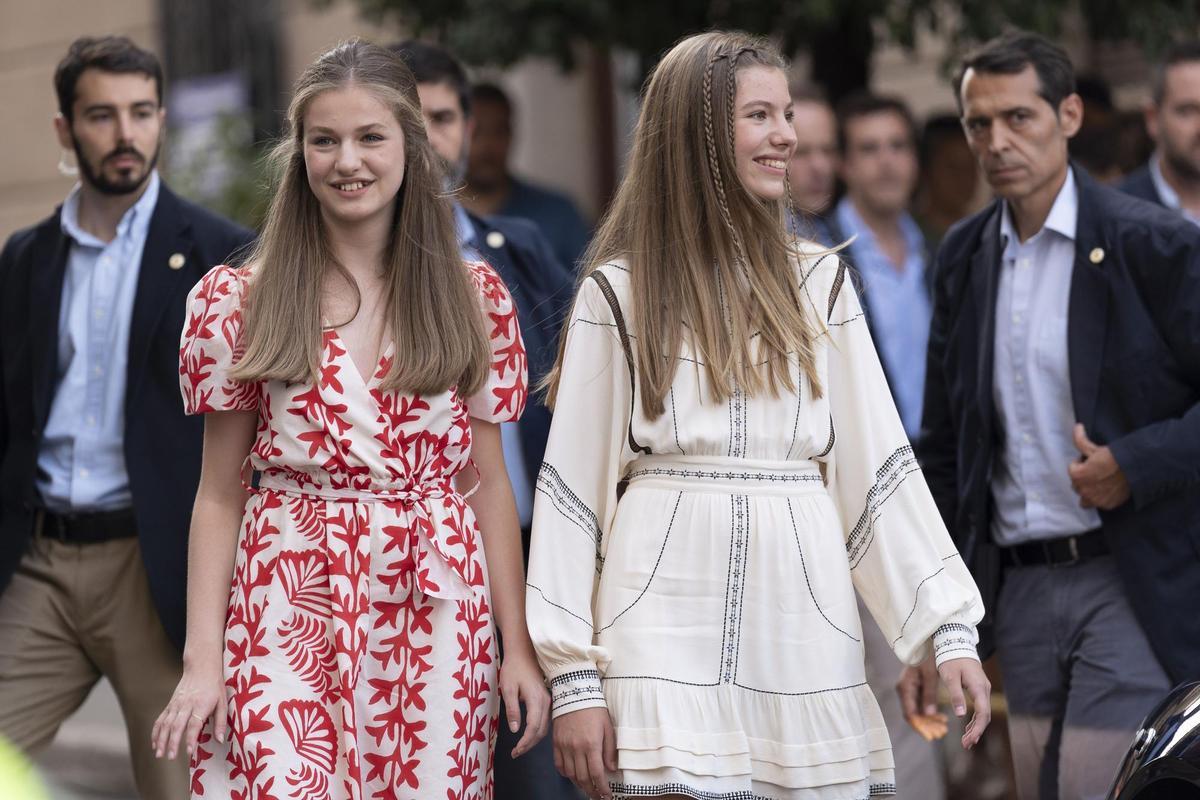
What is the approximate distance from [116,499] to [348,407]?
5.58ft

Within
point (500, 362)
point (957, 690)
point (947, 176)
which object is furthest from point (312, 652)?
point (947, 176)

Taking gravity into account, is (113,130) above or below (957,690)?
above

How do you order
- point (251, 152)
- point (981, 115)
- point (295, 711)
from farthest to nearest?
point (251, 152) < point (981, 115) < point (295, 711)

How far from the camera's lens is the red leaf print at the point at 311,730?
3.73m

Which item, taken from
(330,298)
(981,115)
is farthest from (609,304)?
(981,115)

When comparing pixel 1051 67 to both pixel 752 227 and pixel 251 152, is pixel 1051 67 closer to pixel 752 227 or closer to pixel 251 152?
pixel 752 227

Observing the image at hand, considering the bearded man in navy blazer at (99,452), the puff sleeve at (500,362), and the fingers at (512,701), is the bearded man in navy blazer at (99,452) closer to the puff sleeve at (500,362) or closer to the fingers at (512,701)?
the puff sleeve at (500,362)

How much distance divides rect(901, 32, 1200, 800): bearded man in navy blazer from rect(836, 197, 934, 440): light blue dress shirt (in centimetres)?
126

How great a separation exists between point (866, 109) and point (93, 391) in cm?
351

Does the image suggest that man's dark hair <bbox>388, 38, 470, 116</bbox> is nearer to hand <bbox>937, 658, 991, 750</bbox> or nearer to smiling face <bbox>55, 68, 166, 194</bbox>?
smiling face <bbox>55, 68, 166, 194</bbox>

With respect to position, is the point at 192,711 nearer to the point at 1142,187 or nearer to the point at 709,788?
the point at 709,788

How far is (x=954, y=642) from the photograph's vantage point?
12.5ft

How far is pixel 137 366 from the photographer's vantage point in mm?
5207

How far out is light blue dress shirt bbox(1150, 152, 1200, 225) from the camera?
6445mm
